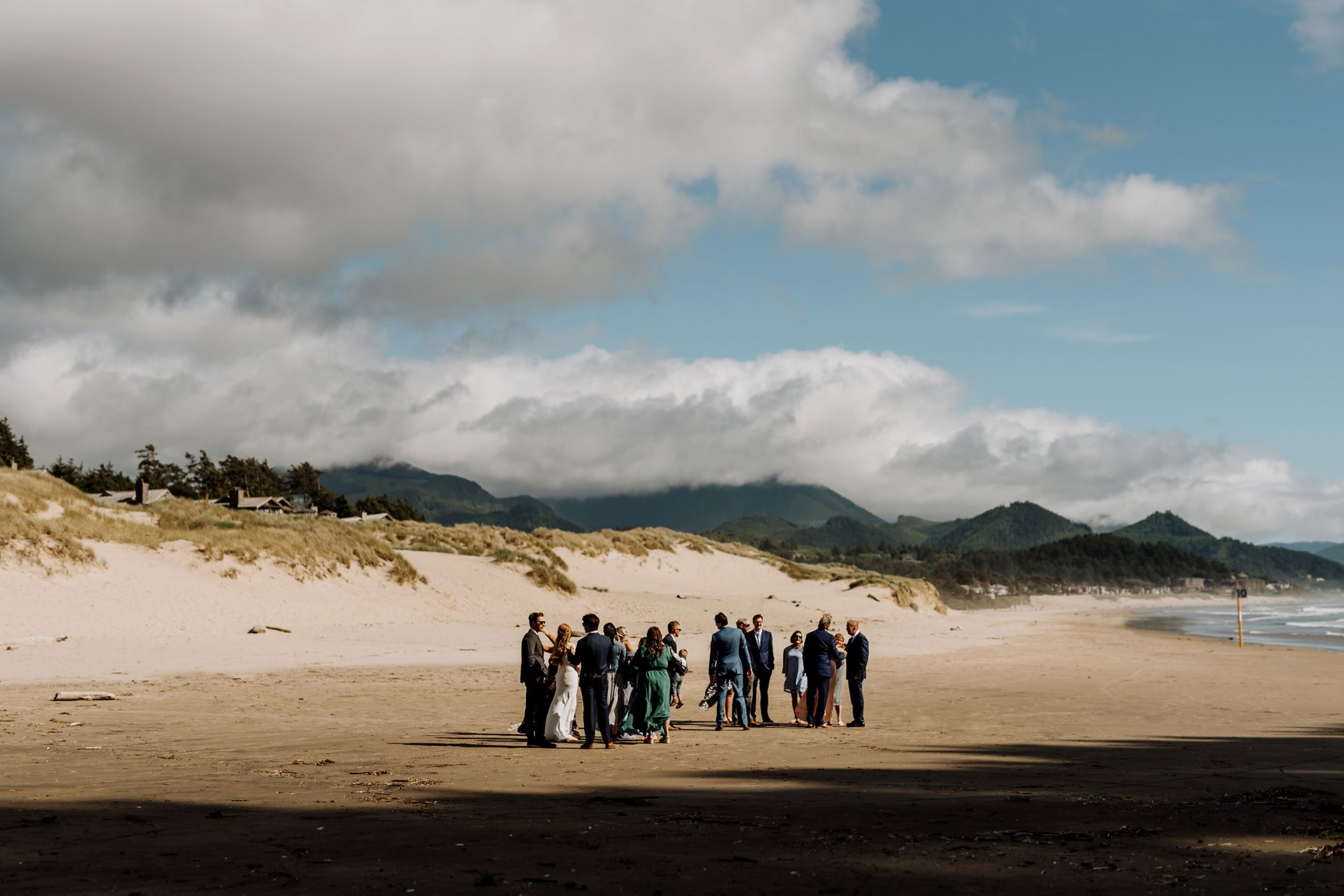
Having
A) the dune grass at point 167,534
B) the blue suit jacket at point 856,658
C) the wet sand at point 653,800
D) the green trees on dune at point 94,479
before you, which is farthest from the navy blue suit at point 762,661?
the green trees on dune at point 94,479

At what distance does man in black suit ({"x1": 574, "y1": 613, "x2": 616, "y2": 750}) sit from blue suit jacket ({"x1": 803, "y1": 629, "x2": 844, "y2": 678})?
13.9 ft

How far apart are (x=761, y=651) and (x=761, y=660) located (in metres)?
0.15

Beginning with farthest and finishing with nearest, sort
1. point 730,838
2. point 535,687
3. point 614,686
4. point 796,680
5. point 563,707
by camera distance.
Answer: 1. point 796,680
2. point 614,686
3. point 535,687
4. point 563,707
5. point 730,838

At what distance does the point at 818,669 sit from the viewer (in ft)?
61.7

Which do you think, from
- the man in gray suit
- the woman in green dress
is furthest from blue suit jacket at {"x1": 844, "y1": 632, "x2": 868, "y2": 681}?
the woman in green dress

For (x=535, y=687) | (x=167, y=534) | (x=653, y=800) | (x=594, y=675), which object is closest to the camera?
(x=653, y=800)

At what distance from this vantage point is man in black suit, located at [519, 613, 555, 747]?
15.7 m

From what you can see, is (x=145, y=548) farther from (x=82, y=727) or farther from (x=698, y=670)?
(x=82, y=727)

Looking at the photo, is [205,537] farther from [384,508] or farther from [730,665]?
[384,508]

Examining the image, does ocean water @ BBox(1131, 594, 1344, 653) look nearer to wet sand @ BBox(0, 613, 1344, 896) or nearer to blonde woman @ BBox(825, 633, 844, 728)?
blonde woman @ BBox(825, 633, 844, 728)

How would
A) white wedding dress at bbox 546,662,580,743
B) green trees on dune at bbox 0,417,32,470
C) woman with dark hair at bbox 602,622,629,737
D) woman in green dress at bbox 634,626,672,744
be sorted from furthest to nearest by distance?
1. green trees on dune at bbox 0,417,32,470
2. woman in green dress at bbox 634,626,672,744
3. woman with dark hair at bbox 602,622,629,737
4. white wedding dress at bbox 546,662,580,743

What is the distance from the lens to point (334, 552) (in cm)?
4353

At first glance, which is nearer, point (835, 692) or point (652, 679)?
point (652, 679)

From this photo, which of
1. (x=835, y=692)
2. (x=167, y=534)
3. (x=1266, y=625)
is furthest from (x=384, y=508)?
(x=835, y=692)
